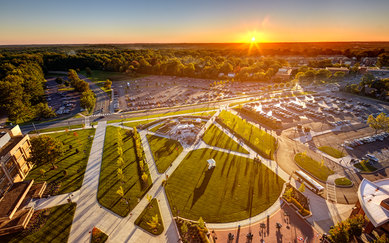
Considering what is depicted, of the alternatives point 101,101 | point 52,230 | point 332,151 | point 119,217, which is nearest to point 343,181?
point 332,151

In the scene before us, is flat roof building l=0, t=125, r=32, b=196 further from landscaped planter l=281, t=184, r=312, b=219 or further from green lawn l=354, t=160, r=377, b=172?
green lawn l=354, t=160, r=377, b=172

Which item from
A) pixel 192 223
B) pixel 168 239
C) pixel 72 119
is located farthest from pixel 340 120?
pixel 72 119

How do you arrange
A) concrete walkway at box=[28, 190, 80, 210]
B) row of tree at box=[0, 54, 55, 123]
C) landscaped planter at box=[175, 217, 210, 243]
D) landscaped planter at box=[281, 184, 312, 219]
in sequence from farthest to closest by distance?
row of tree at box=[0, 54, 55, 123] → concrete walkway at box=[28, 190, 80, 210] → landscaped planter at box=[281, 184, 312, 219] → landscaped planter at box=[175, 217, 210, 243]

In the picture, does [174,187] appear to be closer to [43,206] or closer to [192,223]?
[192,223]

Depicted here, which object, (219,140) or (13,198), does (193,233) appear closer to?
(219,140)

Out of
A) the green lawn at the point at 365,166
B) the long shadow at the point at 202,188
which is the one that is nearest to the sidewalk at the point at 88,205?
the long shadow at the point at 202,188

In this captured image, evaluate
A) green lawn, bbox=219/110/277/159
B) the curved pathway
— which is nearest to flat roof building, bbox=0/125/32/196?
the curved pathway

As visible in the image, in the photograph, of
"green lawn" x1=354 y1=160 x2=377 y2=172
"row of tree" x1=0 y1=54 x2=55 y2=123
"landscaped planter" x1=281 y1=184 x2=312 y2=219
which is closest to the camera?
"landscaped planter" x1=281 y1=184 x2=312 y2=219
